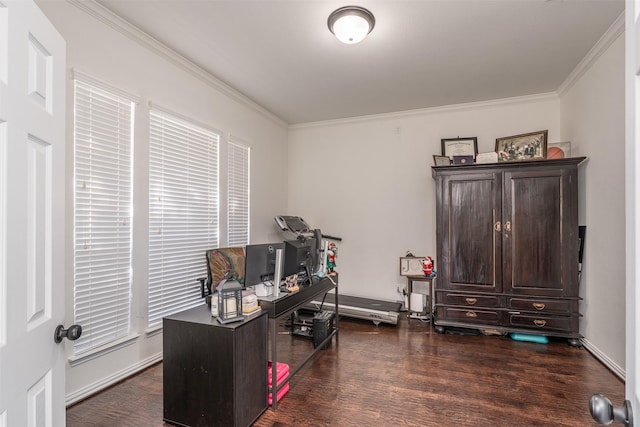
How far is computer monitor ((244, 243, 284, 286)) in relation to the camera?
7.52ft

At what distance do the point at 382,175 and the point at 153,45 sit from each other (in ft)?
11.0

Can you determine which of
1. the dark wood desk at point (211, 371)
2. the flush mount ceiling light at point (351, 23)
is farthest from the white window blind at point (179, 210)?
the flush mount ceiling light at point (351, 23)

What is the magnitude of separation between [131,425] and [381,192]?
3952mm

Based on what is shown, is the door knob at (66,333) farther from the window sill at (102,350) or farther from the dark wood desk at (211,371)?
the window sill at (102,350)

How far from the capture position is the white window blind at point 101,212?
232 cm

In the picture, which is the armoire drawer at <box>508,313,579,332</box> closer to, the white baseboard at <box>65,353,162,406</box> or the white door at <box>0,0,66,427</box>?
the white baseboard at <box>65,353,162,406</box>

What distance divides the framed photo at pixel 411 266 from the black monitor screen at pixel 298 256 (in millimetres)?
1849

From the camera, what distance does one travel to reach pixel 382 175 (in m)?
4.82

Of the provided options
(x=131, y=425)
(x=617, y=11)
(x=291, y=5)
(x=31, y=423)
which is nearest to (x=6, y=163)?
(x=31, y=423)

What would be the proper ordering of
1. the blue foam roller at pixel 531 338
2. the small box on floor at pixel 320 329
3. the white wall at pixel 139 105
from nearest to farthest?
the white wall at pixel 139 105
the small box on floor at pixel 320 329
the blue foam roller at pixel 531 338

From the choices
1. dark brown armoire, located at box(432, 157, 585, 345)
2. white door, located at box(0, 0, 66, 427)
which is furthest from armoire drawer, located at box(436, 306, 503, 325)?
white door, located at box(0, 0, 66, 427)

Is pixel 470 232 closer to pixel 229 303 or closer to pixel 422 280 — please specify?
pixel 422 280

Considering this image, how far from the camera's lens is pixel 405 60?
3.19 meters

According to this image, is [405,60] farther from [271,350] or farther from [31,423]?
[31,423]
